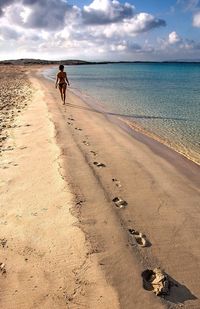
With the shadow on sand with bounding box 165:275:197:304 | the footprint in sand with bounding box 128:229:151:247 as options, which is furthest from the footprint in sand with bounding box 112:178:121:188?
the shadow on sand with bounding box 165:275:197:304

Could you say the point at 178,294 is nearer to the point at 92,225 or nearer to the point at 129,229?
the point at 129,229

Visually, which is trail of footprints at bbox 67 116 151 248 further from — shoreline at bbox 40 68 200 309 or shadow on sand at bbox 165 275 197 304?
shadow on sand at bbox 165 275 197 304

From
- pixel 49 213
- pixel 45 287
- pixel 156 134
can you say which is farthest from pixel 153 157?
pixel 45 287

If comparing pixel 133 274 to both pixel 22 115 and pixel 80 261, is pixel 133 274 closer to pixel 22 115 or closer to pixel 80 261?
pixel 80 261

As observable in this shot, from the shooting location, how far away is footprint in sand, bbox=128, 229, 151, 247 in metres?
5.54

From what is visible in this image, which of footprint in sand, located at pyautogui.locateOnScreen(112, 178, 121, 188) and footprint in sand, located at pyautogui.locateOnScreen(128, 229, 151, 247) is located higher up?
footprint in sand, located at pyautogui.locateOnScreen(128, 229, 151, 247)

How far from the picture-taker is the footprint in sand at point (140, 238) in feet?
18.2

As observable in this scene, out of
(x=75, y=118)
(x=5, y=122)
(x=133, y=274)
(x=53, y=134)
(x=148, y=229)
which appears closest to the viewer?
(x=133, y=274)

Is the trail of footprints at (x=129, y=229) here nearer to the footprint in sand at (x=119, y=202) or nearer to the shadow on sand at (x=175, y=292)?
the footprint in sand at (x=119, y=202)

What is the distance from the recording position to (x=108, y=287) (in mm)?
4527

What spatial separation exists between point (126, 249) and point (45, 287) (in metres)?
1.42

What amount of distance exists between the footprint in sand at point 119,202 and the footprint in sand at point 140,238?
97 centimetres

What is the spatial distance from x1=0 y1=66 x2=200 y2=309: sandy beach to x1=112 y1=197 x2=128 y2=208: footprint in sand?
0.07 feet

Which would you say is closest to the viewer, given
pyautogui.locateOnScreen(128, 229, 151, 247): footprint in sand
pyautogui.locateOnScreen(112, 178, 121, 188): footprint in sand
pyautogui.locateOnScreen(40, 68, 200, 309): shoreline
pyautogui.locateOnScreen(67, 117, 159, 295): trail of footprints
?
pyautogui.locateOnScreen(67, 117, 159, 295): trail of footprints
